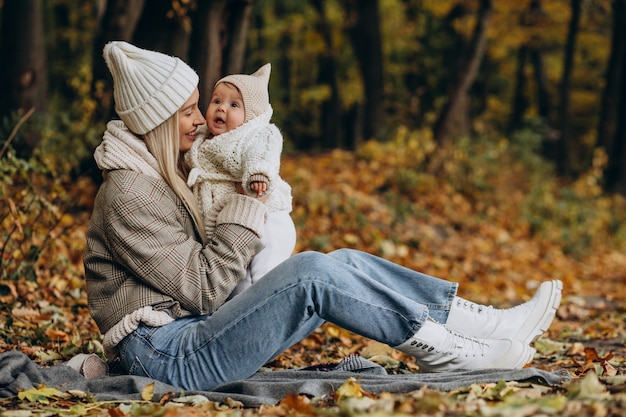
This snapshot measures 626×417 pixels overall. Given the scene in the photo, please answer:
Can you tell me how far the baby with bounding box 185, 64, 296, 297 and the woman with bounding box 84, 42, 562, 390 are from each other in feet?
0.33

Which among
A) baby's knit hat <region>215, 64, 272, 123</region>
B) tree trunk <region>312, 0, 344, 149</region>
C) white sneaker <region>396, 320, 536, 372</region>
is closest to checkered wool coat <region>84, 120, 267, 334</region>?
baby's knit hat <region>215, 64, 272, 123</region>

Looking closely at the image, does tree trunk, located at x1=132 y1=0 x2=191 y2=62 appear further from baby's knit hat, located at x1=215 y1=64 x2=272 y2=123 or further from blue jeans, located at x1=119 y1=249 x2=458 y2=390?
blue jeans, located at x1=119 y1=249 x2=458 y2=390

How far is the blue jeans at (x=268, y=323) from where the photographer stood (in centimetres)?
341

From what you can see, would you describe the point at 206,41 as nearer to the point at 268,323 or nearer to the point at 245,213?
the point at 245,213

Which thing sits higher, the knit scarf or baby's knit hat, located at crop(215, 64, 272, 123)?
baby's knit hat, located at crop(215, 64, 272, 123)

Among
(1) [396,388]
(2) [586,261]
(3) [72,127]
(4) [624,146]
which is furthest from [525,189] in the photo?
(1) [396,388]

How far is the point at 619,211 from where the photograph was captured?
14.6 m

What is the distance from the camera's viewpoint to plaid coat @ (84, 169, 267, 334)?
348 cm

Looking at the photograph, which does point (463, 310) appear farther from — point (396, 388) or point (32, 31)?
point (32, 31)

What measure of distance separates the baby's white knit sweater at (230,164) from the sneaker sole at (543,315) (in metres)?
1.32

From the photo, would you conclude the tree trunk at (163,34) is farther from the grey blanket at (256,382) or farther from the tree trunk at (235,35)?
the grey blanket at (256,382)

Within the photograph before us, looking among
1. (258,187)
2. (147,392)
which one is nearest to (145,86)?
(258,187)

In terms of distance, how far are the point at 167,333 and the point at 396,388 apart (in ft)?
3.33

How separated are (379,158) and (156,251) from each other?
8.97 m
